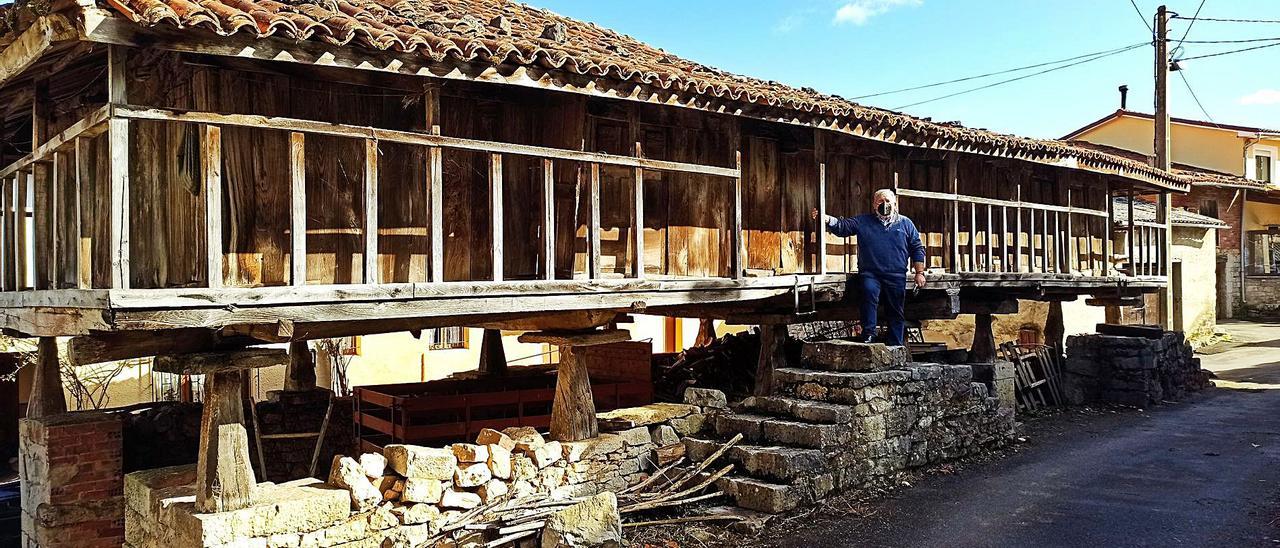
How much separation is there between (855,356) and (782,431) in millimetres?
1131

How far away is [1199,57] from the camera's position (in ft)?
65.0

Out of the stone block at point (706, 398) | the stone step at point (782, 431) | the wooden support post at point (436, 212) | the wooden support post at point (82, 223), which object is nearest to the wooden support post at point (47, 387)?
the wooden support post at point (82, 223)

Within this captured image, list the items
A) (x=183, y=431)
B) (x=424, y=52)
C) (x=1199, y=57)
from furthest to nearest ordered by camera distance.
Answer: (x=1199, y=57), (x=183, y=431), (x=424, y=52)

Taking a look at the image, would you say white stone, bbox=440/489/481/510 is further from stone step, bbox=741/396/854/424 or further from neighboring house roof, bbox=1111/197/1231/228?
neighboring house roof, bbox=1111/197/1231/228

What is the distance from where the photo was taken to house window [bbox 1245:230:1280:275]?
26.9 m

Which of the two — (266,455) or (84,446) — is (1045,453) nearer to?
(266,455)

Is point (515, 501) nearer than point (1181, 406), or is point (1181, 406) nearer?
point (515, 501)

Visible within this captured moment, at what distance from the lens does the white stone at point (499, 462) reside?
667 centimetres

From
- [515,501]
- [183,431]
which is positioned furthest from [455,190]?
[183,431]

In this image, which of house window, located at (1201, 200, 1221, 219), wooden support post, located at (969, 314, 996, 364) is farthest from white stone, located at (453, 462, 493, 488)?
house window, located at (1201, 200, 1221, 219)

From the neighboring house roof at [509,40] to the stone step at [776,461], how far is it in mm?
3009

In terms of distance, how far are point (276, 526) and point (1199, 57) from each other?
71.7 feet

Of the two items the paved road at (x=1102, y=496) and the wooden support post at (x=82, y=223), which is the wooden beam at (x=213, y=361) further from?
the paved road at (x=1102, y=496)

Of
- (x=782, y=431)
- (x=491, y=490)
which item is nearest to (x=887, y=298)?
(x=782, y=431)
